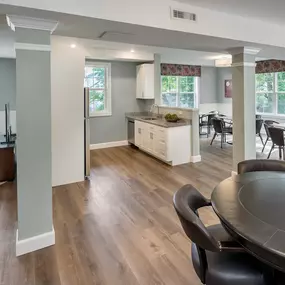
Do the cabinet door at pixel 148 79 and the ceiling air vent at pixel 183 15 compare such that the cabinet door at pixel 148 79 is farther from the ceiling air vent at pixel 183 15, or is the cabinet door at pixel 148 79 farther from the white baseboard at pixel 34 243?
the white baseboard at pixel 34 243

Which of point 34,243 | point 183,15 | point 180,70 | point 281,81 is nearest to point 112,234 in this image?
point 34,243

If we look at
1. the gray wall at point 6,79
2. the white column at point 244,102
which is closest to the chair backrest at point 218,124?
the white column at point 244,102

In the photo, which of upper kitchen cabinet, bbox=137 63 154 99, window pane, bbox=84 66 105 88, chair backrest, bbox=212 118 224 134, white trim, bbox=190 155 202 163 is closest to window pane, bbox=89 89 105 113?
window pane, bbox=84 66 105 88

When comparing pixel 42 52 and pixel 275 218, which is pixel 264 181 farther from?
pixel 42 52

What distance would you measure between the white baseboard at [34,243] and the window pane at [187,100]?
746cm

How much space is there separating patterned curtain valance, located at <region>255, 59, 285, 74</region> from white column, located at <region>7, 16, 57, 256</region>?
24.9 feet

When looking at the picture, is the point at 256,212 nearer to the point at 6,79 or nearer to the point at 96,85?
the point at 96,85

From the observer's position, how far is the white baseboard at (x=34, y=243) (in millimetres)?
2449

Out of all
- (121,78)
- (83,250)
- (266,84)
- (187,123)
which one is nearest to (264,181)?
(83,250)

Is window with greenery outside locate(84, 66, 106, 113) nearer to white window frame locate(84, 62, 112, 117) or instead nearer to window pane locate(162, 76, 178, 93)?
white window frame locate(84, 62, 112, 117)

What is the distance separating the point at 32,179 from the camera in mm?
2480

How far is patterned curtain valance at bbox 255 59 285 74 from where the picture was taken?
800cm

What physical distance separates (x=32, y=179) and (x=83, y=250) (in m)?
0.83

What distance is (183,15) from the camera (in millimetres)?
2881
